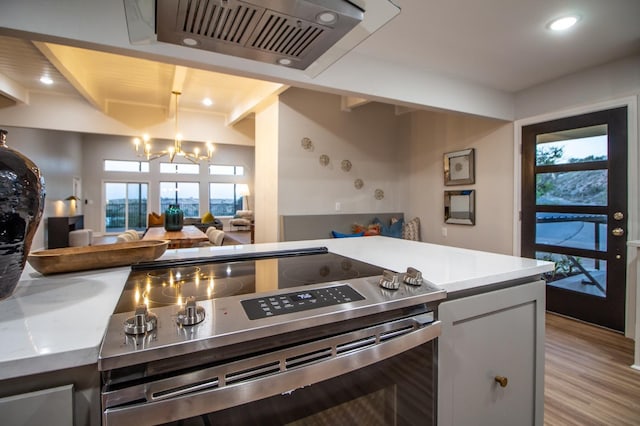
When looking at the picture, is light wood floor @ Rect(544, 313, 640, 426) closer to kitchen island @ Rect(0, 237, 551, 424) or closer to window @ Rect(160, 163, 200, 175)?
kitchen island @ Rect(0, 237, 551, 424)

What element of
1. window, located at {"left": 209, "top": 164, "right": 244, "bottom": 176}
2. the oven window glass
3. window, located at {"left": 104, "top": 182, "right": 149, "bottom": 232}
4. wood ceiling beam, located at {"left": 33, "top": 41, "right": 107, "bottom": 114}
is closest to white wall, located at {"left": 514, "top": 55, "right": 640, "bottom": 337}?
the oven window glass

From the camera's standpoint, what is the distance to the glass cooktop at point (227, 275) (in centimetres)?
86

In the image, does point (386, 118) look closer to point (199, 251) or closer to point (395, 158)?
point (395, 158)

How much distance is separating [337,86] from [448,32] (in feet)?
2.92

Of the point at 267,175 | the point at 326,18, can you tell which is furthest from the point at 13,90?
the point at 326,18

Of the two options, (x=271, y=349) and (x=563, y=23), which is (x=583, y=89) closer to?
(x=563, y=23)

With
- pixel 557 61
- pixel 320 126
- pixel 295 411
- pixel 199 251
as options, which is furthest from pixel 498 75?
pixel 295 411

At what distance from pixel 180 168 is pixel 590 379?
439 inches

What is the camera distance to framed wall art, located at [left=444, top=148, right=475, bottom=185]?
3.87 m

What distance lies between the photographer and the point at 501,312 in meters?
1.17

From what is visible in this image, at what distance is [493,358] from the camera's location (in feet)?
3.76

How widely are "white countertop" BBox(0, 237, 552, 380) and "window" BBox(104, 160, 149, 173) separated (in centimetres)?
1022

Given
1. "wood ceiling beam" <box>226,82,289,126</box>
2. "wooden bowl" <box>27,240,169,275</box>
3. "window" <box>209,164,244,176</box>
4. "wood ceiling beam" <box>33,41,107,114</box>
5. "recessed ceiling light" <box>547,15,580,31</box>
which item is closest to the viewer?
"wooden bowl" <box>27,240,169,275</box>

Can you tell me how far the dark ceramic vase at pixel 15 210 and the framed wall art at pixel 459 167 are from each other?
159 inches
